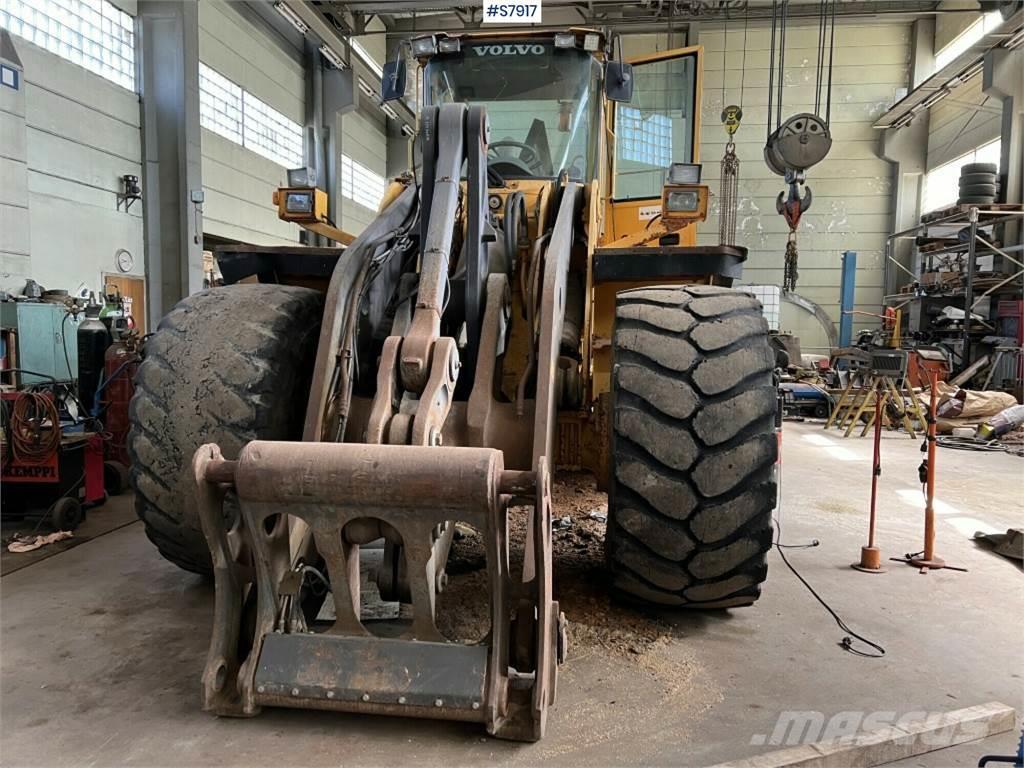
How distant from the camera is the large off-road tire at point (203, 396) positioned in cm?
270

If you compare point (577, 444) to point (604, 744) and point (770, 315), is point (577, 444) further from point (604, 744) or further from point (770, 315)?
point (770, 315)

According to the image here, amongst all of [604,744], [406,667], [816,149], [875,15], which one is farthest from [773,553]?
[875,15]

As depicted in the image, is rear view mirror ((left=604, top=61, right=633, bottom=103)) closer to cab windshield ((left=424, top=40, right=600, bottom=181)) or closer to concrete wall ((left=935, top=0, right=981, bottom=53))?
cab windshield ((left=424, top=40, right=600, bottom=181))

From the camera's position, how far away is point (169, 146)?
445 inches

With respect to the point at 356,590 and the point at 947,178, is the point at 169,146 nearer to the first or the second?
the point at 356,590

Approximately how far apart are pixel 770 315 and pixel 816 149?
6.63m

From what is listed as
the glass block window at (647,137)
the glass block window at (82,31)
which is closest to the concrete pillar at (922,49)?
the glass block window at (647,137)

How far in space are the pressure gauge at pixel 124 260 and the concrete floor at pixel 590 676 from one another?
7.69 m

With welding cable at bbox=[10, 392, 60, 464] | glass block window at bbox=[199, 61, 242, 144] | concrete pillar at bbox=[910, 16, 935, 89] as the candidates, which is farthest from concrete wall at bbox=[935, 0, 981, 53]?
welding cable at bbox=[10, 392, 60, 464]

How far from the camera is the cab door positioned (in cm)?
443

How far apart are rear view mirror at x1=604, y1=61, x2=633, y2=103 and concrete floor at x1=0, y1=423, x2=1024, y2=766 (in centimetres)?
273

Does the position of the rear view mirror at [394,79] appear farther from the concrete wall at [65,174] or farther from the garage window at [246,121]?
the garage window at [246,121]

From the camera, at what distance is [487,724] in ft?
6.65

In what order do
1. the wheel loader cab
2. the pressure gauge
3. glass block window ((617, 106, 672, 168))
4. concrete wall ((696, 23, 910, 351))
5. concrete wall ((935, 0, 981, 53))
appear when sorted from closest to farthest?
the wheel loader cab, glass block window ((617, 106, 672, 168)), the pressure gauge, concrete wall ((935, 0, 981, 53)), concrete wall ((696, 23, 910, 351))
